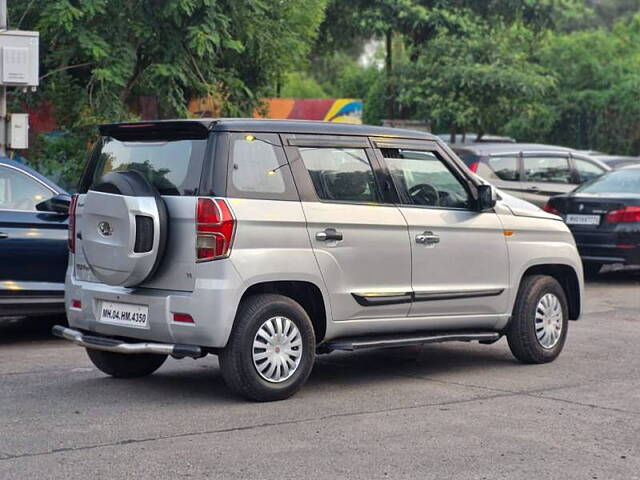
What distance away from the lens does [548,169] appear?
18500mm

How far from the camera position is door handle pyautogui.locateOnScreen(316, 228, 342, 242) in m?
7.85

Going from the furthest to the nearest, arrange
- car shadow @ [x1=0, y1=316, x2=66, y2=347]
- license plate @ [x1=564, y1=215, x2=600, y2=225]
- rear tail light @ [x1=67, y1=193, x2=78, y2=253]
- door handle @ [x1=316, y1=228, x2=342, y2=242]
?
license plate @ [x1=564, y1=215, x2=600, y2=225] < car shadow @ [x1=0, y1=316, x2=66, y2=347] < rear tail light @ [x1=67, y1=193, x2=78, y2=253] < door handle @ [x1=316, y1=228, x2=342, y2=242]

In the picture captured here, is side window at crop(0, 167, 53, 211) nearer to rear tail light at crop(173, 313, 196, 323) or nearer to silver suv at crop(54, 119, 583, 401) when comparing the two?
silver suv at crop(54, 119, 583, 401)

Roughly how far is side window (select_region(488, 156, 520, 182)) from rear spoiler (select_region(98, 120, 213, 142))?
10.4 m

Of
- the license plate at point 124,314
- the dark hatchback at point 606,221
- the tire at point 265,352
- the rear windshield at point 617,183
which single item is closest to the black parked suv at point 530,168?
the rear windshield at point 617,183

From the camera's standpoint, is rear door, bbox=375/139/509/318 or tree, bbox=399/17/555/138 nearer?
rear door, bbox=375/139/509/318

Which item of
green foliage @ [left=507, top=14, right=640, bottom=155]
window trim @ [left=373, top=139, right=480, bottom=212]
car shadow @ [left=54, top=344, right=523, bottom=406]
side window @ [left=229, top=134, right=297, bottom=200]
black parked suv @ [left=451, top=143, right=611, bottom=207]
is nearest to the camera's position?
side window @ [left=229, top=134, right=297, bottom=200]

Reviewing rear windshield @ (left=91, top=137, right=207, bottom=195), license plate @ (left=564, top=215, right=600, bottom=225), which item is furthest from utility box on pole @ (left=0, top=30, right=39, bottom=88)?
license plate @ (left=564, top=215, right=600, bottom=225)

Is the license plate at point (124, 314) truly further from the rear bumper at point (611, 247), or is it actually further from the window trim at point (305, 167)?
the rear bumper at point (611, 247)

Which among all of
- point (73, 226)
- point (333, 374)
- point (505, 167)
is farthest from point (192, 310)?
point (505, 167)

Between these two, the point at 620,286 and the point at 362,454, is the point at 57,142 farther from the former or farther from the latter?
the point at 362,454

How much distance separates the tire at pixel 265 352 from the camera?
7473mm

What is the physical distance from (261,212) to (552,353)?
312 centimetres

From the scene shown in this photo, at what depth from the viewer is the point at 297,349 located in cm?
776
